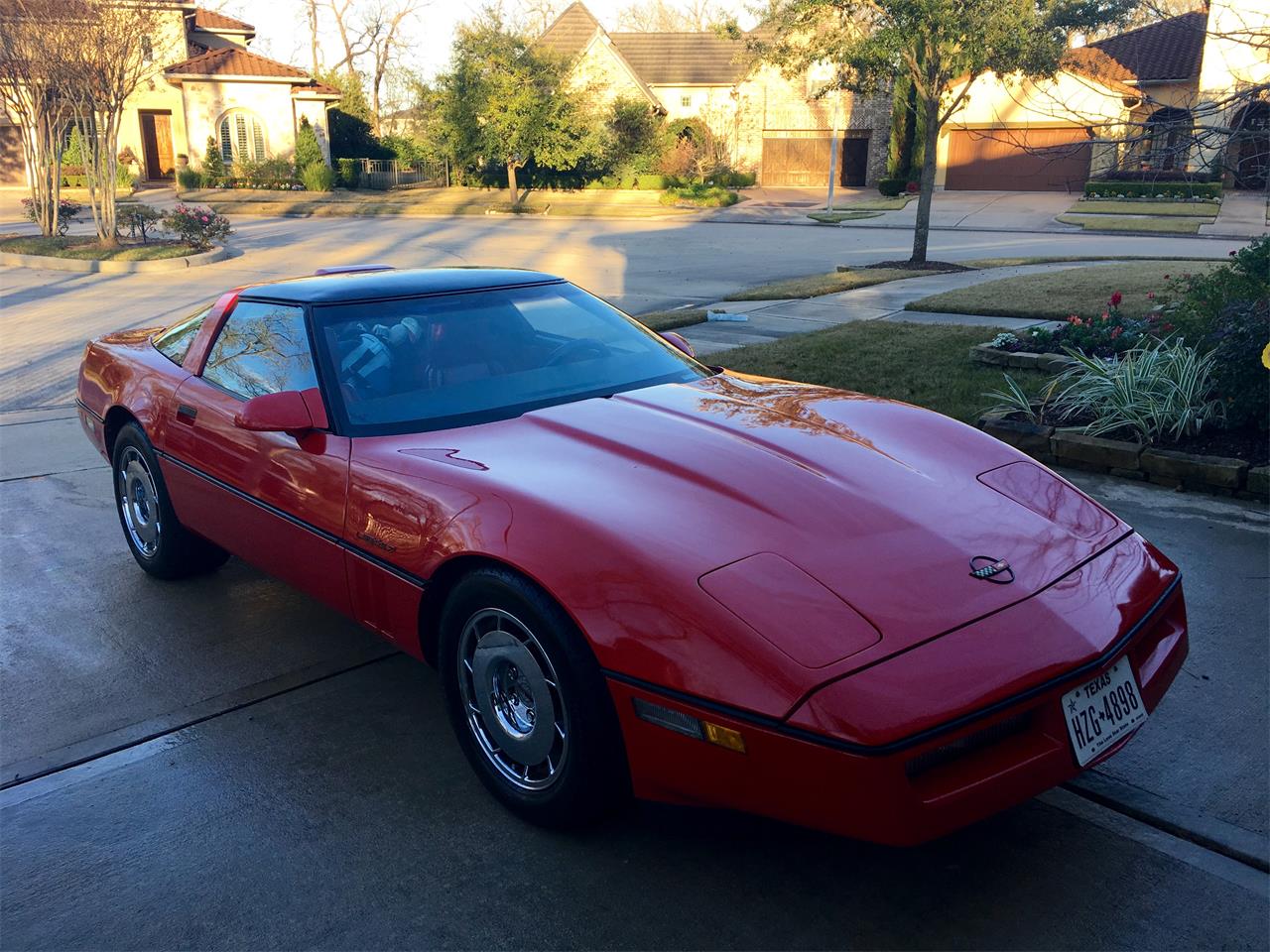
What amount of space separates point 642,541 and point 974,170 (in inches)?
1610

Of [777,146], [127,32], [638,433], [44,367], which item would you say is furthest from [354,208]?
[638,433]

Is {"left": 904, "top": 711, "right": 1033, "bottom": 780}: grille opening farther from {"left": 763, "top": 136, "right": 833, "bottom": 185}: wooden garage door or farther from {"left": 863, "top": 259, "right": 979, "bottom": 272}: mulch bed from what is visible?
{"left": 763, "top": 136, "right": 833, "bottom": 185}: wooden garage door

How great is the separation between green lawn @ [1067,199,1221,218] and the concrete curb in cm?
2843

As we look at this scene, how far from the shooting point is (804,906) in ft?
8.57

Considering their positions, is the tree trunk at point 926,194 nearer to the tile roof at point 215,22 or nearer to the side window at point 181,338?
the side window at point 181,338

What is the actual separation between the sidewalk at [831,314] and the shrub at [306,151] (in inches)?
1211

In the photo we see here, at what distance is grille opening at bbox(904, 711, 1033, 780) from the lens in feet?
7.71

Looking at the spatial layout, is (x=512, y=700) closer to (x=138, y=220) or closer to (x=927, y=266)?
(x=927, y=266)

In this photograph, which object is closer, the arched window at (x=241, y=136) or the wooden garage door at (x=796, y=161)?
the arched window at (x=241, y=136)

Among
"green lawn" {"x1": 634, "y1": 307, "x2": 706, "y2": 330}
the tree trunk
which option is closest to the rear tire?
"green lawn" {"x1": 634, "y1": 307, "x2": 706, "y2": 330}

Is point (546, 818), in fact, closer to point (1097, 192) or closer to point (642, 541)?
point (642, 541)

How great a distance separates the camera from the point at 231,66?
133 ft

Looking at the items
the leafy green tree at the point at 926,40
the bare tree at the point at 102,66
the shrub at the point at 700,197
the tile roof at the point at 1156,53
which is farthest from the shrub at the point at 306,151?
the tile roof at the point at 1156,53

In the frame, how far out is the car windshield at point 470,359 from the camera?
12.1 ft
